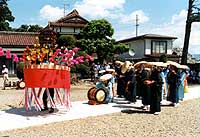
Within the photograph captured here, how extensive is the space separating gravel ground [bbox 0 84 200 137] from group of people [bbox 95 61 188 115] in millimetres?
560

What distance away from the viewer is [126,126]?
9.02 m

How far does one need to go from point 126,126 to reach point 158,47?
32.8 meters

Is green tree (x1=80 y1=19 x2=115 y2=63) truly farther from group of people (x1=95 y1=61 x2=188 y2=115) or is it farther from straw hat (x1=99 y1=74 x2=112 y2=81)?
straw hat (x1=99 y1=74 x2=112 y2=81)

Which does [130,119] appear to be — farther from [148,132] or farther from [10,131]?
[10,131]

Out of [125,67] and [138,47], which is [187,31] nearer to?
[138,47]

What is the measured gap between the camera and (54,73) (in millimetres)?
10773

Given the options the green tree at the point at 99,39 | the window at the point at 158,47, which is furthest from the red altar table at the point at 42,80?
the window at the point at 158,47

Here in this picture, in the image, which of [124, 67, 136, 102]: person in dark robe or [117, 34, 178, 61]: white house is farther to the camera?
[117, 34, 178, 61]: white house

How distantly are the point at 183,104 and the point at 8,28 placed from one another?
132 feet

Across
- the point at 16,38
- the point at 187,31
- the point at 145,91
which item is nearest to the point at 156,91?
the point at 145,91

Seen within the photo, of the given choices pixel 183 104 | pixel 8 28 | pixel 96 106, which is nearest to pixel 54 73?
pixel 96 106

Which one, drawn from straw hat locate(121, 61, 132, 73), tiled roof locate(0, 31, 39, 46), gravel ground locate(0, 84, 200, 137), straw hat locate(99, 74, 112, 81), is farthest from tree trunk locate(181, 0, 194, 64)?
gravel ground locate(0, 84, 200, 137)

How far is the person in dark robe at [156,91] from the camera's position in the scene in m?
11.1

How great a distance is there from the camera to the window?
133 ft
